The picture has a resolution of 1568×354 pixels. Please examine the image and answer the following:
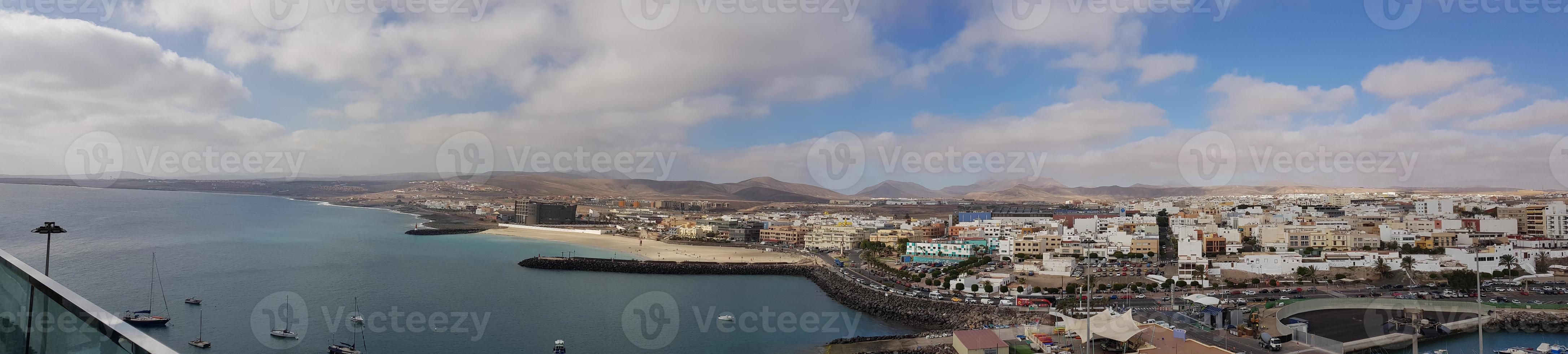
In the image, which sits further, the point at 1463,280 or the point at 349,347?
the point at 1463,280

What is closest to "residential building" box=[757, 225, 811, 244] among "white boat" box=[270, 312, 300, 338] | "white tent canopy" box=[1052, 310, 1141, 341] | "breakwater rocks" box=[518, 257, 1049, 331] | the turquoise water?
the turquoise water

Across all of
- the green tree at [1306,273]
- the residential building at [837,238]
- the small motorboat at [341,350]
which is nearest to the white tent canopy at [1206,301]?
the green tree at [1306,273]

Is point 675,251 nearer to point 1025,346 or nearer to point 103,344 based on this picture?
point 1025,346

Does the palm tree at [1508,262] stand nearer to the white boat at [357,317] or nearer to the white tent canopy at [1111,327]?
the white tent canopy at [1111,327]

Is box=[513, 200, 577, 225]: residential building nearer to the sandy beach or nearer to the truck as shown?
the sandy beach

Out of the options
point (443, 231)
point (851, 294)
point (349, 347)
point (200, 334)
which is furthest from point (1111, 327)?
point (443, 231)

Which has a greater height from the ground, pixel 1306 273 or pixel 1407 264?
pixel 1407 264

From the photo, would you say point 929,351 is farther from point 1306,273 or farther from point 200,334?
point 1306,273

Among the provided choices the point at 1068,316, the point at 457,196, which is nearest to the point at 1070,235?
the point at 1068,316
